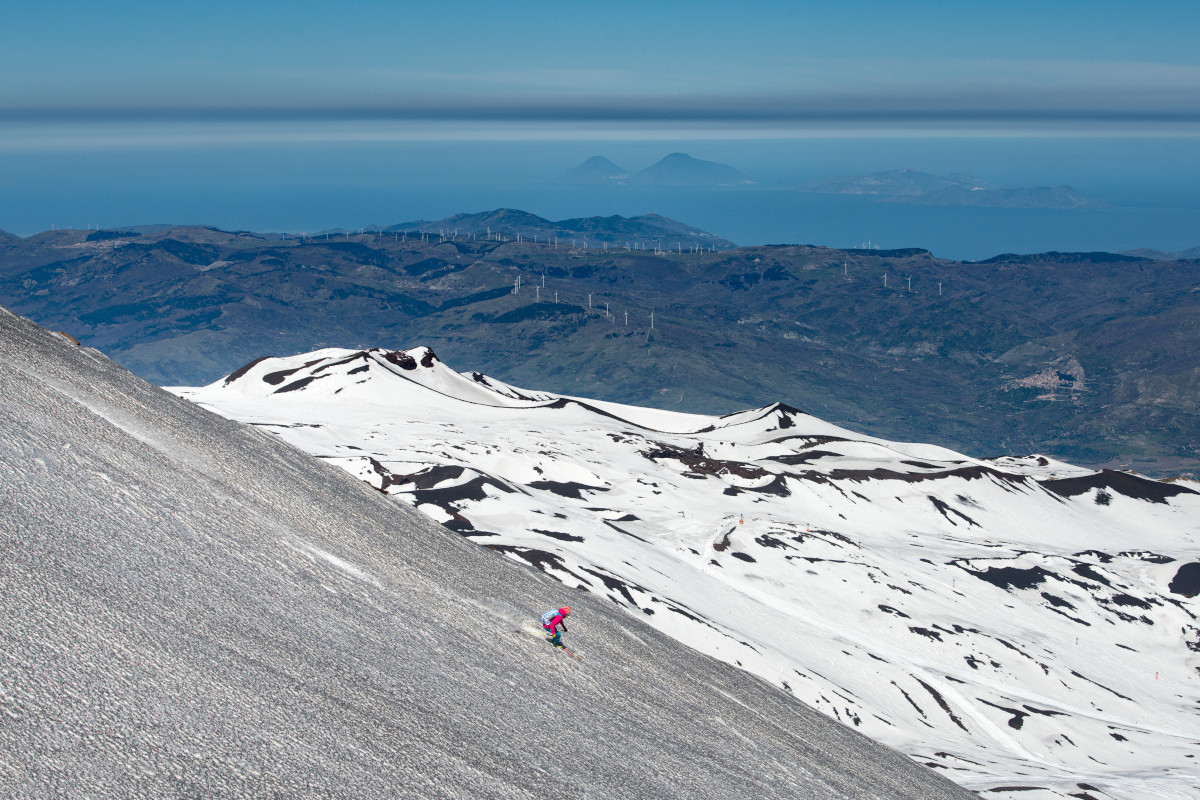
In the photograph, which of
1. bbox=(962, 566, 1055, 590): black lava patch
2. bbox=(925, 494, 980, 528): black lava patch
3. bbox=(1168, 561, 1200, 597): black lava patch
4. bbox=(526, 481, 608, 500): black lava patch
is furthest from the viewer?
bbox=(925, 494, 980, 528): black lava patch

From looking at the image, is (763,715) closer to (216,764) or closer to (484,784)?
(484,784)

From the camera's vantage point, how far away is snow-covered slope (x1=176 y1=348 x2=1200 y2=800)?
9025 centimetres

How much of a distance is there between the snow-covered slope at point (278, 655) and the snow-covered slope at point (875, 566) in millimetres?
5742

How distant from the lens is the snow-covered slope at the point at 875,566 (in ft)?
296

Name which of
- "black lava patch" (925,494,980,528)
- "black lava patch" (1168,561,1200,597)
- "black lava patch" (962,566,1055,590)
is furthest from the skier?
"black lava patch" (925,494,980,528)

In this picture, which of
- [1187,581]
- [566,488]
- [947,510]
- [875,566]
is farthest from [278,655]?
[947,510]

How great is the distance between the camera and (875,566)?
13300 centimetres

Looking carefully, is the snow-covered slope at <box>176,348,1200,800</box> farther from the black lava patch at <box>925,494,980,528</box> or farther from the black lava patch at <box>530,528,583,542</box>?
the black lava patch at <box>530,528,583,542</box>

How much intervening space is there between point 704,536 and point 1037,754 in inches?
2010

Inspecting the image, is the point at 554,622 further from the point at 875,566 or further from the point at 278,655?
the point at 875,566

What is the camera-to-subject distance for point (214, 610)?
21609mm

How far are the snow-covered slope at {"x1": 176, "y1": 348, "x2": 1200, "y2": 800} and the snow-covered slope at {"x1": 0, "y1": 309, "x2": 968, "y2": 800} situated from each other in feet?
18.8

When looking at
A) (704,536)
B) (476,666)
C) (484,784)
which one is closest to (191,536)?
(476,666)

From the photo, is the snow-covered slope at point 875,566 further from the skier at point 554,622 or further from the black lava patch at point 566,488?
the skier at point 554,622
